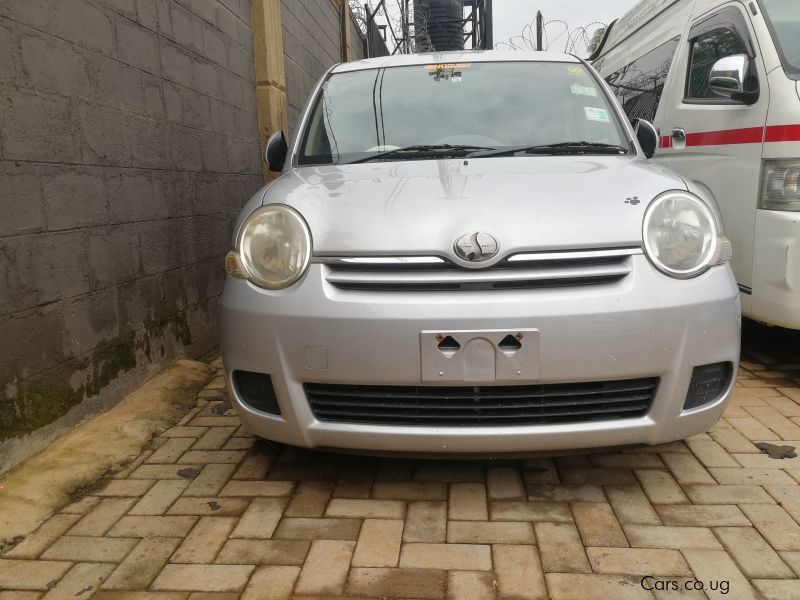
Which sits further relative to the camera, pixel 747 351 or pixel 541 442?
pixel 747 351

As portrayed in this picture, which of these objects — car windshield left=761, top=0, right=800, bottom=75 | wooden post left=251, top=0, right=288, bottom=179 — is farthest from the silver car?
wooden post left=251, top=0, right=288, bottom=179

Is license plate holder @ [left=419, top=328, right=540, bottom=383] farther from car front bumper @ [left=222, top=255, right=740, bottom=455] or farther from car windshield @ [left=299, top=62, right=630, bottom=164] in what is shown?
car windshield @ [left=299, top=62, right=630, bottom=164]

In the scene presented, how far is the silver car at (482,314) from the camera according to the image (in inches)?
79.5

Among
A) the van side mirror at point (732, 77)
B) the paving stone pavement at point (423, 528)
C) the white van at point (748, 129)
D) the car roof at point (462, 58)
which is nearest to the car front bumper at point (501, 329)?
the paving stone pavement at point (423, 528)

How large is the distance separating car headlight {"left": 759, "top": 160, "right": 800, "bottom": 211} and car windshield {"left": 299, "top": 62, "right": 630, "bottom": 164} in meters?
0.84

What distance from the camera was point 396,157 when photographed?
2.81 m

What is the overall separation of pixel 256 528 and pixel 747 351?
126 inches

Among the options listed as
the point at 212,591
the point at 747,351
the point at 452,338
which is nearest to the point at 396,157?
the point at 452,338

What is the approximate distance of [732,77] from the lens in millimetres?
3332

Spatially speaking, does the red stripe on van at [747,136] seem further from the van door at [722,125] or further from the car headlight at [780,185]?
the car headlight at [780,185]

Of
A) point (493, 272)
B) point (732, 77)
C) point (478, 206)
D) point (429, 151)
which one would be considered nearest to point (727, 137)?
point (732, 77)

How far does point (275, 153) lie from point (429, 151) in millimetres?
853

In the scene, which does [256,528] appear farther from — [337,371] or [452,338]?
[452,338]

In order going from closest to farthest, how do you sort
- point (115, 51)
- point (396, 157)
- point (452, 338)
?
point (452, 338), point (396, 157), point (115, 51)
